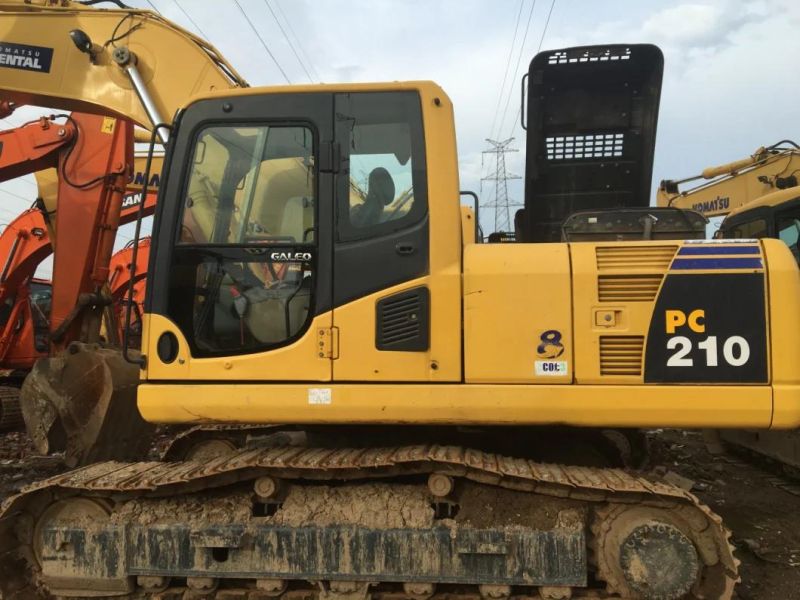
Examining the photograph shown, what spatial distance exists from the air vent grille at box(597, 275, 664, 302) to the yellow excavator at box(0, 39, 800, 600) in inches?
0.4

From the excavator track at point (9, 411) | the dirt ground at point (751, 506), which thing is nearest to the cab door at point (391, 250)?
the dirt ground at point (751, 506)

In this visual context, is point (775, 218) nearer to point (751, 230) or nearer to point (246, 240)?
point (751, 230)

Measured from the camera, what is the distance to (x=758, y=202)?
6.84 m

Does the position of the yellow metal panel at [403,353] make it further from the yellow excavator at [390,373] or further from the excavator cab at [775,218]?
the excavator cab at [775,218]

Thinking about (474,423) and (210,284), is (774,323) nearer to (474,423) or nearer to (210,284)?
(474,423)

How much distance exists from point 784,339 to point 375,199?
7.07 feet

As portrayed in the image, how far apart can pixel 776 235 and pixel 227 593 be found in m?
6.42

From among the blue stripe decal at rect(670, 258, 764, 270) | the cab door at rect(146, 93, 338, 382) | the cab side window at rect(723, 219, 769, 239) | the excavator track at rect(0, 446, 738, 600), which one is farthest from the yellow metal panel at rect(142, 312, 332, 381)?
the cab side window at rect(723, 219, 769, 239)

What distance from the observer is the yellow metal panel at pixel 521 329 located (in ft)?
9.91

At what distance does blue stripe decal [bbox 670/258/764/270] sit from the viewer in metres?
3.01

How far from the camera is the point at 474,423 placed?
306cm

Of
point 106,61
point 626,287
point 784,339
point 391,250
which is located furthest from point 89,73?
point 784,339

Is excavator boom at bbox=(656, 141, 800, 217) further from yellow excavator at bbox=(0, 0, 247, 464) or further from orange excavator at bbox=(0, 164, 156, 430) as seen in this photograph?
orange excavator at bbox=(0, 164, 156, 430)

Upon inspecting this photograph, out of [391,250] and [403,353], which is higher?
Answer: [391,250]
